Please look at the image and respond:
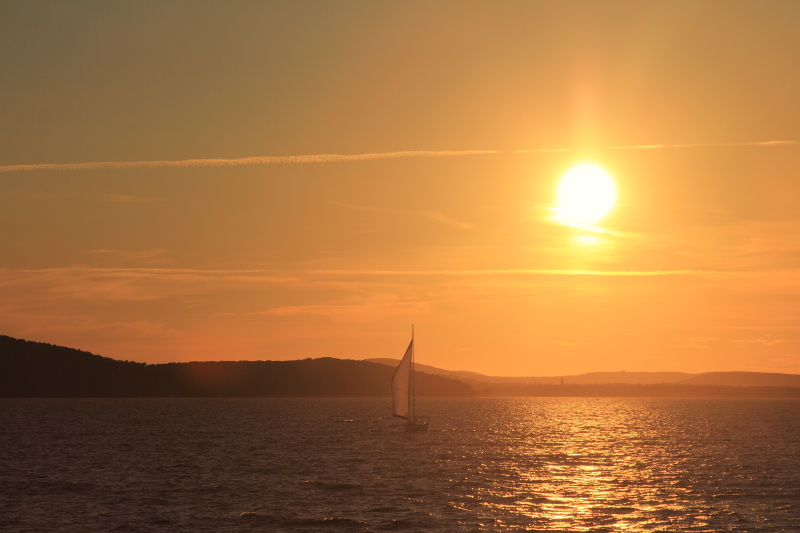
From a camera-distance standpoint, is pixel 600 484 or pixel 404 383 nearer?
pixel 600 484

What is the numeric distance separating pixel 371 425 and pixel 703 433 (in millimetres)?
61563

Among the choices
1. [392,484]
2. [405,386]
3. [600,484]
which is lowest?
[600,484]

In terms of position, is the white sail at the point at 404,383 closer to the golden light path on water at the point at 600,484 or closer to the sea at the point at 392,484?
the sea at the point at 392,484

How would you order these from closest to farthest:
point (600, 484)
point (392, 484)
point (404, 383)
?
point (392, 484), point (600, 484), point (404, 383)

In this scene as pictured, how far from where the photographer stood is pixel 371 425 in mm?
175625

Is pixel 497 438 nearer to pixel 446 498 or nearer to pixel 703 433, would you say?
pixel 703 433

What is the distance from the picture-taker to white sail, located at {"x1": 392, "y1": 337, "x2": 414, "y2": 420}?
125 meters

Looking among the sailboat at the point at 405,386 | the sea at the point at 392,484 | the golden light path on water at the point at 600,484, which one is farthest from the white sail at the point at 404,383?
the golden light path on water at the point at 600,484

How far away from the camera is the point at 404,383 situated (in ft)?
423

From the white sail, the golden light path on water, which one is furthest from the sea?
the white sail

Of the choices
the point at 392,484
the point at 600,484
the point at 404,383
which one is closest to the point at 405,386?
the point at 404,383

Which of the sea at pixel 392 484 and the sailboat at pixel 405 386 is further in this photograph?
the sailboat at pixel 405 386

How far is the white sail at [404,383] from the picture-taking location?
124625 mm

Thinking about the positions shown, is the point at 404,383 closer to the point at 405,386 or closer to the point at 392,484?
the point at 405,386
